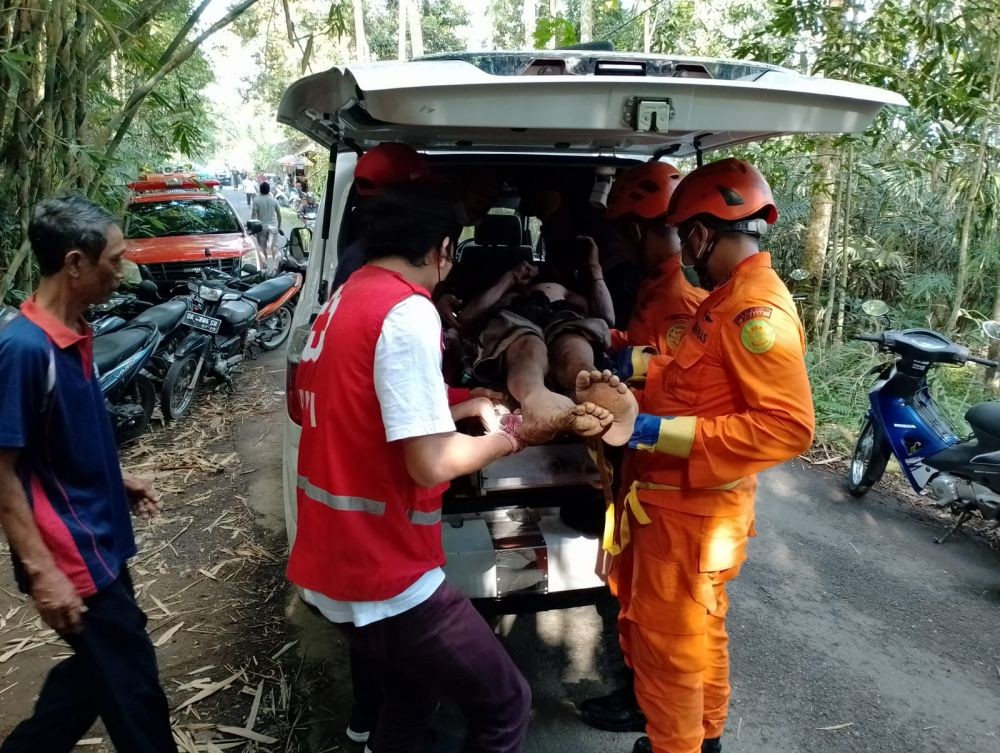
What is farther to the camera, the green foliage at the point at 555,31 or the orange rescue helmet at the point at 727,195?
the green foliage at the point at 555,31

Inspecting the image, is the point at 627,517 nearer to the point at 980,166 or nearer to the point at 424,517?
the point at 424,517

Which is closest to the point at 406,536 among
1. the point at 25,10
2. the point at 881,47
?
the point at 25,10

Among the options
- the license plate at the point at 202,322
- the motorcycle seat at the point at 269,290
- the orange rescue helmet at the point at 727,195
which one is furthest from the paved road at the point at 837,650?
the motorcycle seat at the point at 269,290

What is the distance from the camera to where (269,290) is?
7.71m

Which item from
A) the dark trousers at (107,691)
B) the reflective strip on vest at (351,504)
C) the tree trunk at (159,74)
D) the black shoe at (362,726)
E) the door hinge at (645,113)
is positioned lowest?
the black shoe at (362,726)

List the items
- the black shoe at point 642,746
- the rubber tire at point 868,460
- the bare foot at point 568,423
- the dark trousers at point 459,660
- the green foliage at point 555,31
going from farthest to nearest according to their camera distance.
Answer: the green foliage at point 555,31 → the rubber tire at point 868,460 → the black shoe at point 642,746 → the bare foot at point 568,423 → the dark trousers at point 459,660

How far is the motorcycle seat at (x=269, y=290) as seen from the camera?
7.37 metres

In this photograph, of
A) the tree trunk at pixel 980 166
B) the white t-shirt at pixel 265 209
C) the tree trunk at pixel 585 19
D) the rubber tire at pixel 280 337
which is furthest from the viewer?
the tree trunk at pixel 585 19

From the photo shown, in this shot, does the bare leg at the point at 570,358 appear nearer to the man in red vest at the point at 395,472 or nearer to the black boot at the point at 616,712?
the man in red vest at the point at 395,472

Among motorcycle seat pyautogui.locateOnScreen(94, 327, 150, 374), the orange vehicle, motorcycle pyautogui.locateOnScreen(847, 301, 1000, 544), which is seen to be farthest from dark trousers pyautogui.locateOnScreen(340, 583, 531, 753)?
the orange vehicle

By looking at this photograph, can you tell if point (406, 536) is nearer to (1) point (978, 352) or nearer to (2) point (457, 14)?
(1) point (978, 352)

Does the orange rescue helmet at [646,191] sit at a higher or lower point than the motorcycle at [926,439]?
higher

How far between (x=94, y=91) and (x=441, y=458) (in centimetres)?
497

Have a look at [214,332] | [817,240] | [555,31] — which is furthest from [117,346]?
[817,240]
